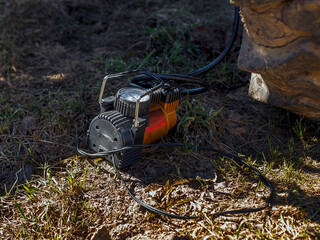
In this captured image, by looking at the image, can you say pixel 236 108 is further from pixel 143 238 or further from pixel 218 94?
pixel 143 238

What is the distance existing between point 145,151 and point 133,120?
0.91ft

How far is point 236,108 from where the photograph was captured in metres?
2.37

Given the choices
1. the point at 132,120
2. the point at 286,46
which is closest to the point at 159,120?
the point at 132,120

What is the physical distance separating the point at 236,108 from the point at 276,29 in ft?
3.40

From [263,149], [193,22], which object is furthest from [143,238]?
[193,22]

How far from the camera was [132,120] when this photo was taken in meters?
1.88

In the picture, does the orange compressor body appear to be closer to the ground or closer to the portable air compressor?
the portable air compressor

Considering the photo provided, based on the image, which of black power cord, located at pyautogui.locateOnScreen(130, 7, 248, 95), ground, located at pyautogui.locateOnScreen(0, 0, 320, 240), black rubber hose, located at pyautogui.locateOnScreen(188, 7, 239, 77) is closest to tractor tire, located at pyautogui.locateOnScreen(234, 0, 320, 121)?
ground, located at pyautogui.locateOnScreen(0, 0, 320, 240)

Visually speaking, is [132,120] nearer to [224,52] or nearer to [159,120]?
[159,120]

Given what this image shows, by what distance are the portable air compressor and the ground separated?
0.38ft

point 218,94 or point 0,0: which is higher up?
point 0,0

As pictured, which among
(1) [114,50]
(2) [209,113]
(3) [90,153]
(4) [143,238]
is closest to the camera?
(4) [143,238]

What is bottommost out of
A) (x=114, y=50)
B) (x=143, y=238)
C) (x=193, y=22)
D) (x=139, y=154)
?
(x=143, y=238)

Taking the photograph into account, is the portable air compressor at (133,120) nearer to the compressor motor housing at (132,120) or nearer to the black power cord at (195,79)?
the compressor motor housing at (132,120)
